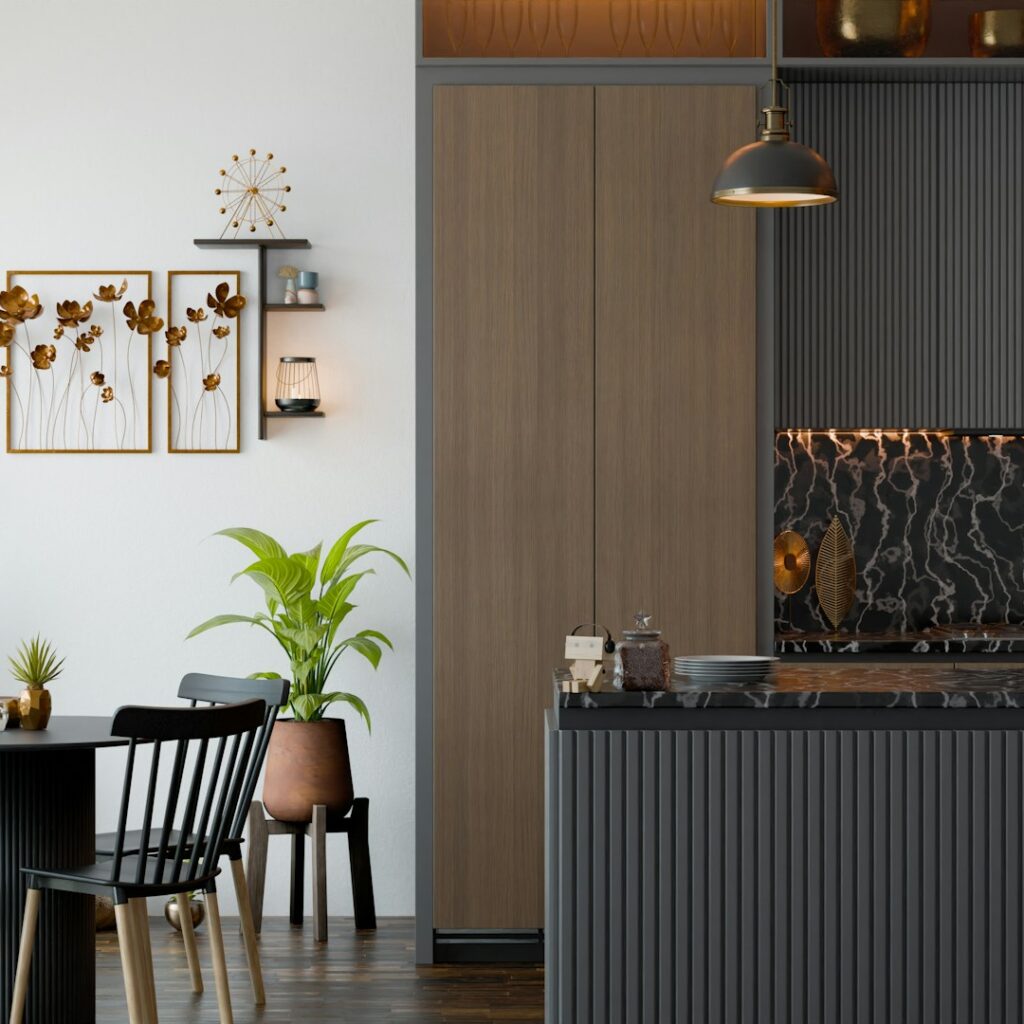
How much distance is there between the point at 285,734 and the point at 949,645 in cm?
217

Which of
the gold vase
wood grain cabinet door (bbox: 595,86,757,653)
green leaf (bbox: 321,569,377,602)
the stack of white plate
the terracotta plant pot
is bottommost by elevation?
the terracotta plant pot

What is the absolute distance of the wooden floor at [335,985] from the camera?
3.79 metres

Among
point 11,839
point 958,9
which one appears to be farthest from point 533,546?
point 958,9

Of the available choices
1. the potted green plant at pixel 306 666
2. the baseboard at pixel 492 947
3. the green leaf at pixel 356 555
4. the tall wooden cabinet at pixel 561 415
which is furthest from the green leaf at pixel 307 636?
the baseboard at pixel 492 947

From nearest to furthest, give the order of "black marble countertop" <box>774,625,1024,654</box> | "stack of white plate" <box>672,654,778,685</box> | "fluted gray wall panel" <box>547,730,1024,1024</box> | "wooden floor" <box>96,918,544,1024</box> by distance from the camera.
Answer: "fluted gray wall panel" <box>547,730,1024,1024</box> < "stack of white plate" <box>672,654,778,685</box> < "wooden floor" <box>96,918,544,1024</box> < "black marble countertop" <box>774,625,1024,654</box>

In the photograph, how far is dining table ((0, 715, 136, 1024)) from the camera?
339 centimetres

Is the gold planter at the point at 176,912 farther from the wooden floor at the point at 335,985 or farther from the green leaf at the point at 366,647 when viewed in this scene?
the green leaf at the point at 366,647

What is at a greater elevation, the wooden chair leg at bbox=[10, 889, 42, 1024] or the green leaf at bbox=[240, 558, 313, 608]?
the green leaf at bbox=[240, 558, 313, 608]

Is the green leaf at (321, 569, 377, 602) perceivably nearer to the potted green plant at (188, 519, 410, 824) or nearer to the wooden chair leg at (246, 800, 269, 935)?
the potted green plant at (188, 519, 410, 824)

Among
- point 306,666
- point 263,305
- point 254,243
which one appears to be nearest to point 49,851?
point 306,666

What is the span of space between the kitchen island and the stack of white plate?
0.47 ft

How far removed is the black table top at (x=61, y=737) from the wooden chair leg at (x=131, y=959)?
0.38 m

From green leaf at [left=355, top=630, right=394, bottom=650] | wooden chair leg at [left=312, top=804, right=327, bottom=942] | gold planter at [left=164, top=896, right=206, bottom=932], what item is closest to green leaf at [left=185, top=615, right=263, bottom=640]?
green leaf at [left=355, top=630, right=394, bottom=650]

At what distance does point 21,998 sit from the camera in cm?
339
